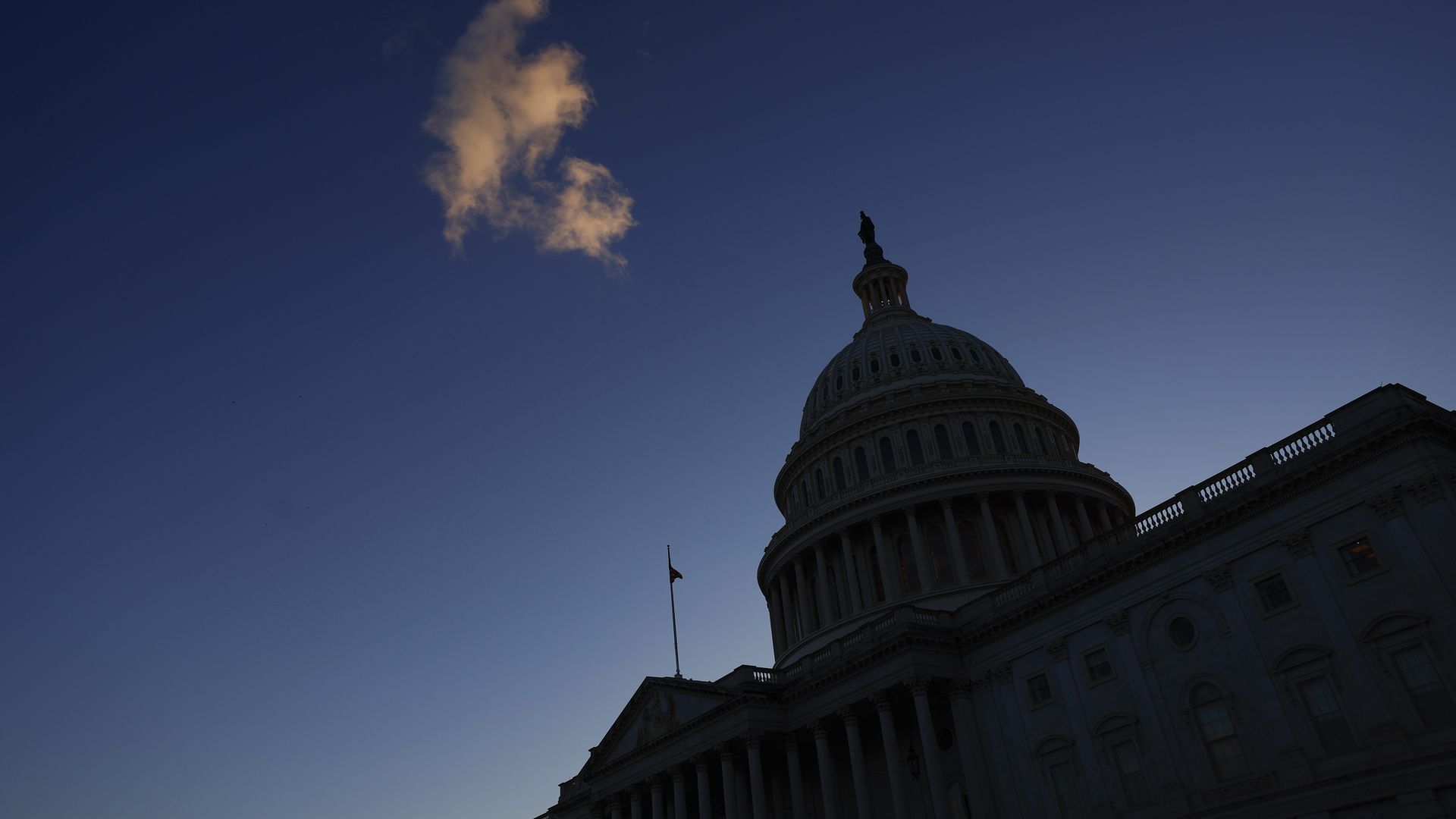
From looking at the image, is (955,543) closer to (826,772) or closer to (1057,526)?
(1057,526)

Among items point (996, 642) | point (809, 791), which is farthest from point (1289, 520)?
point (809, 791)

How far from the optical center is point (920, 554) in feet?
202

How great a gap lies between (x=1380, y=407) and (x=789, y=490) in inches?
1984

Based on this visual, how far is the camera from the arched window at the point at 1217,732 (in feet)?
108

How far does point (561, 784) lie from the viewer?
63.9m

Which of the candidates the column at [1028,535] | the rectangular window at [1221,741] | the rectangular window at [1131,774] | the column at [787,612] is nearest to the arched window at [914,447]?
the column at [1028,535]

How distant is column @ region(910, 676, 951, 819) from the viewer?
3953 centimetres

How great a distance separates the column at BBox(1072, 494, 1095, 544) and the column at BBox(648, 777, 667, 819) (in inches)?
1234

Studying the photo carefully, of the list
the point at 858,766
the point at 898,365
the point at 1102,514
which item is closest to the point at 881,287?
the point at 898,365

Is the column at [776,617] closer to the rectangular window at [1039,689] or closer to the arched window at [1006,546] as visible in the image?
the arched window at [1006,546]

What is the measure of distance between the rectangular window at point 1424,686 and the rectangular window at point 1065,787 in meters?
12.7

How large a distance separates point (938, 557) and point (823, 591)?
8216mm

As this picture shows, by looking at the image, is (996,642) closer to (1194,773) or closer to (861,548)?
(1194,773)

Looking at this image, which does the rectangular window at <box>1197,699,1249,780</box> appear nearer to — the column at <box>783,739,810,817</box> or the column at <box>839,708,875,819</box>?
the column at <box>839,708,875,819</box>
